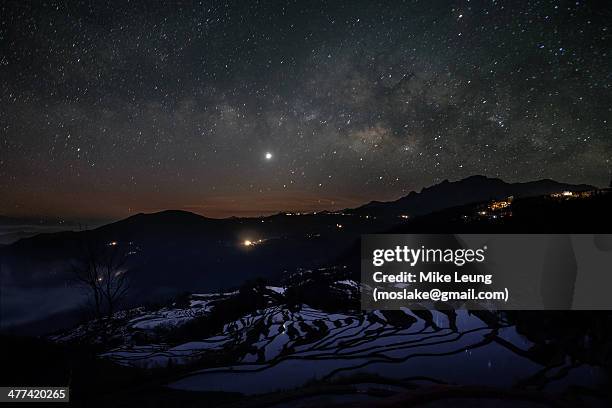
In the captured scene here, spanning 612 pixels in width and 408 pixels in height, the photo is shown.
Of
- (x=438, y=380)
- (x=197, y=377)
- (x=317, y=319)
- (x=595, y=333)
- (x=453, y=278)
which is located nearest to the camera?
(x=438, y=380)

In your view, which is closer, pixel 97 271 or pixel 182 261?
pixel 97 271

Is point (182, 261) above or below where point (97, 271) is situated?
below

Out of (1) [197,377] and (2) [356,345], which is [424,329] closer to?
(2) [356,345]

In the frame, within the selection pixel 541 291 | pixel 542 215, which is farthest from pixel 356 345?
pixel 542 215

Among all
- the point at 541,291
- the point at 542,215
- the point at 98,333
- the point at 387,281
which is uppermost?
the point at 542,215

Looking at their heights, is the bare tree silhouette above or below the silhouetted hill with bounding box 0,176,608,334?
above

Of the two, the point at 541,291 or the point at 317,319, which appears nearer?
the point at 541,291

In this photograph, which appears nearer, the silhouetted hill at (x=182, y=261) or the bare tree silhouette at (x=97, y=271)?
the bare tree silhouette at (x=97, y=271)

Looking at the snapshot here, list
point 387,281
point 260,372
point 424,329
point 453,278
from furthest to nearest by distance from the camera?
point 387,281 < point 453,278 < point 424,329 < point 260,372

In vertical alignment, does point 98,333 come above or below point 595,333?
below

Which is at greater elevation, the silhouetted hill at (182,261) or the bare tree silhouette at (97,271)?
the bare tree silhouette at (97,271)

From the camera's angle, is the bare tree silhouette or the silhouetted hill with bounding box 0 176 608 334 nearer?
the bare tree silhouette
